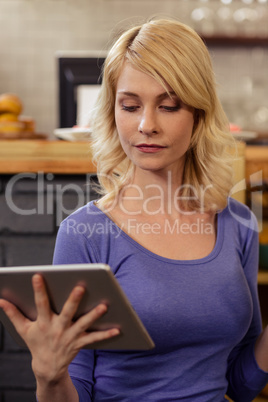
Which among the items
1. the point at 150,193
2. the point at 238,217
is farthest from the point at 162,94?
the point at 238,217

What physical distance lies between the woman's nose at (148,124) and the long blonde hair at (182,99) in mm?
62

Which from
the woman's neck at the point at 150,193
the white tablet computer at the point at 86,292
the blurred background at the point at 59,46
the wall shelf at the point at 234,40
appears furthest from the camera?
the blurred background at the point at 59,46

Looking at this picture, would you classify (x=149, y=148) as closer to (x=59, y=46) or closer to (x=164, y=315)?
(x=164, y=315)

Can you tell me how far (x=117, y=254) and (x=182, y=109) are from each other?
1.04 feet

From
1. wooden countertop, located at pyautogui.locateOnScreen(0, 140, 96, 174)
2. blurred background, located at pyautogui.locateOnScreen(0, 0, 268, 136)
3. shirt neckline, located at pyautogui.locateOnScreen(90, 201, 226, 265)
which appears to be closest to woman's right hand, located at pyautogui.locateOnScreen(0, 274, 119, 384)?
shirt neckline, located at pyautogui.locateOnScreen(90, 201, 226, 265)

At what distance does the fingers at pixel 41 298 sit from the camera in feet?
2.45

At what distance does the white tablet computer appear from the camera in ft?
2.39

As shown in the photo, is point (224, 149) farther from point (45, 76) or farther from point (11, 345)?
point (45, 76)

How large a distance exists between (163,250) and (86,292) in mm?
334

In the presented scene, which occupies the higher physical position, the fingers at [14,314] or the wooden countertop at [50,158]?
the wooden countertop at [50,158]

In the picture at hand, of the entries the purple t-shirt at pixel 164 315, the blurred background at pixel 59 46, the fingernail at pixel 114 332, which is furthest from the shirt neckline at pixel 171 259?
the blurred background at pixel 59 46

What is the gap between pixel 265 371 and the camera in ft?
3.72

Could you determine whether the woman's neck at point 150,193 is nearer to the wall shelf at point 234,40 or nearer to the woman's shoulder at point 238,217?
the woman's shoulder at point 238,217

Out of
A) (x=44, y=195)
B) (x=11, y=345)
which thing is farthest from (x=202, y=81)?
(x=11, y=345)
